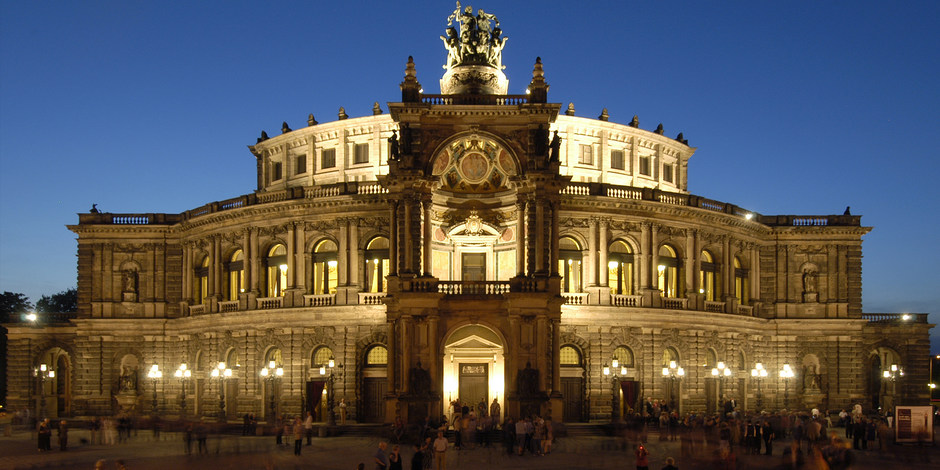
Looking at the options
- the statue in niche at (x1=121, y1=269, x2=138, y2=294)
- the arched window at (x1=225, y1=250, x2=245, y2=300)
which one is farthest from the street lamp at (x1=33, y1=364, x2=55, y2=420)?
the arched window at (x1=225, y1=250, x2=245, y2=300)

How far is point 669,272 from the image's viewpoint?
2379 inches

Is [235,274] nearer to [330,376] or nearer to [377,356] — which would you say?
[330,376]

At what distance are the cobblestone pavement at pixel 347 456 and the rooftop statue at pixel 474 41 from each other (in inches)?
850

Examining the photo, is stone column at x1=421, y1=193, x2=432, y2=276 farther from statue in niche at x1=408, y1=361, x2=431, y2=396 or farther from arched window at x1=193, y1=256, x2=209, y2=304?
arched window at x1=193, y1=256, x2=209, y2=304

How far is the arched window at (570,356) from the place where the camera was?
56750 millimetres

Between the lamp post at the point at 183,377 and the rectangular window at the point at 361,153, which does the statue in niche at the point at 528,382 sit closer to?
the rectangular window at the point at 361,153

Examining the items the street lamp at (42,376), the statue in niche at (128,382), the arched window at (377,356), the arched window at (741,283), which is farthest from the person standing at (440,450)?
the street lamp at (42,376)

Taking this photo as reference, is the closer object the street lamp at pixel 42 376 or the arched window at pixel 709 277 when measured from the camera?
the arched window at pixel 709 277

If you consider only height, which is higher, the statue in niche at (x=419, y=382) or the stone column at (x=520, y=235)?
the stone column at (x=520, y=235)

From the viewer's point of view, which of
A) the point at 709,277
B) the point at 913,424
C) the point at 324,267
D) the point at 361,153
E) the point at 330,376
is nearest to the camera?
the point at 913,424

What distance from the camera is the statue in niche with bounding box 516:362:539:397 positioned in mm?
47812

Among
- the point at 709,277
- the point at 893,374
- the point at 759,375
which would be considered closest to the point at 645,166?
the point at 709,277

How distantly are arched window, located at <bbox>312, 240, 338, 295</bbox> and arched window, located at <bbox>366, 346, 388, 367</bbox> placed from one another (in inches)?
175

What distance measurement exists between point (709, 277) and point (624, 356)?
8.31 meters
